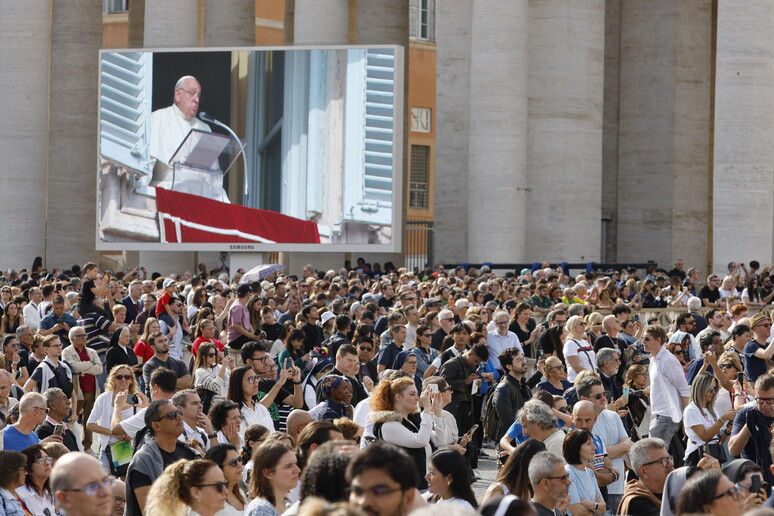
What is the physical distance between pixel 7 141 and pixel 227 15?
6.56m

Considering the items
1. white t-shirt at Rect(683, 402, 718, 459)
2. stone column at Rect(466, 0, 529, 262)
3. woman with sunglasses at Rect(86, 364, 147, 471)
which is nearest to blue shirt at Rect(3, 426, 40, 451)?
woman with sunglasses at Rect(86, 364, 147, 471)

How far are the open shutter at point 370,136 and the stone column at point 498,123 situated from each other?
200cm

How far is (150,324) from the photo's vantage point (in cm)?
1650

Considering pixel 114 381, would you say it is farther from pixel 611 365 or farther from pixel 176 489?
pixel 611 365

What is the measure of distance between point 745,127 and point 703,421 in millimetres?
18117

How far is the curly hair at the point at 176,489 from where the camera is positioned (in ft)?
28.1

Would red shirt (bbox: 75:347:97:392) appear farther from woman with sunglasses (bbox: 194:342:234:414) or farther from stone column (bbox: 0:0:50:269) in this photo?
stone column (bbox: 0:0:50:269)

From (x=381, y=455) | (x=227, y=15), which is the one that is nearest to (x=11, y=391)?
(x=381, y=455)

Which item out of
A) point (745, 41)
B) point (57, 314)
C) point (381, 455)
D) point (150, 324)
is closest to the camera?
point (381, 455)

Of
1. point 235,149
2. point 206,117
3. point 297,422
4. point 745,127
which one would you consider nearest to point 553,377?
point 297,422

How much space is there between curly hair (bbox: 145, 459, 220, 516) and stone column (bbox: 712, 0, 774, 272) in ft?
75.6

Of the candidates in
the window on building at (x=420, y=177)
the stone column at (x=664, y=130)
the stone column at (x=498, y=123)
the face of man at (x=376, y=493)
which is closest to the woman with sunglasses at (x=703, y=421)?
the face of man at (x=376, y=493)

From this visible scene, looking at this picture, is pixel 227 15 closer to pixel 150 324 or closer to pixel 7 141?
pixel 7 141

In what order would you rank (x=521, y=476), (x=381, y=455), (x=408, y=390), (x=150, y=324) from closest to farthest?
1. (x=381, y=455)
2. (x=521, y=476)
3. (x=408, y=390)
4. (x=150, y=324)
